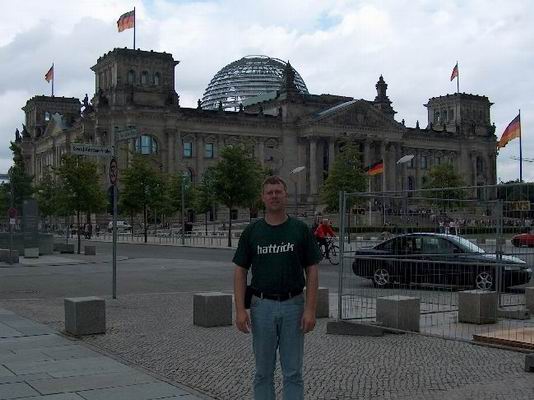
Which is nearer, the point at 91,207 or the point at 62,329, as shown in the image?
the point at 62,329

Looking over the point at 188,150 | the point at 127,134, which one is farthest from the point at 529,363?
the point at 188,150

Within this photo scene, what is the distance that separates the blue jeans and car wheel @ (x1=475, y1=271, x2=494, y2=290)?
6.87 m

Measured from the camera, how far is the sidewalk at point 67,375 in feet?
26.6

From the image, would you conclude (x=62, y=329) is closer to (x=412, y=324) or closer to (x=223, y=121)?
(x=412, y=324)

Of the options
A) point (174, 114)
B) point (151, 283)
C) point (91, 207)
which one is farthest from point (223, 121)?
point (151, 283)

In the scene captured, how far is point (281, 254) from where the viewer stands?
6.16 m

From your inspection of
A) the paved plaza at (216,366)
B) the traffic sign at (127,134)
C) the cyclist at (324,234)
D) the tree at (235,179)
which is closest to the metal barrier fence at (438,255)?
the paved plaza at (216,366)

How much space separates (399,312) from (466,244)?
1.56 meters

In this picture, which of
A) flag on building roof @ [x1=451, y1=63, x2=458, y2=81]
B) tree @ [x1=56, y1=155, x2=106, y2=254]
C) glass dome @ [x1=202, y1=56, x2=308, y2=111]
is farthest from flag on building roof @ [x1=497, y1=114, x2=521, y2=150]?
glass dome @ [x1=202, y1=56, x2=308, y2=111]

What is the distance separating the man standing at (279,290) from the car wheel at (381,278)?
6.27 meters

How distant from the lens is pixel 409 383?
8.60m

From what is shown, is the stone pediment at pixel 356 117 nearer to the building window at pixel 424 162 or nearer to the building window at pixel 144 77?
the building window at pixel 424 162

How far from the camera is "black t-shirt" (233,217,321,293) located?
20.2 feet

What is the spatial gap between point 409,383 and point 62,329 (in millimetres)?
6730
